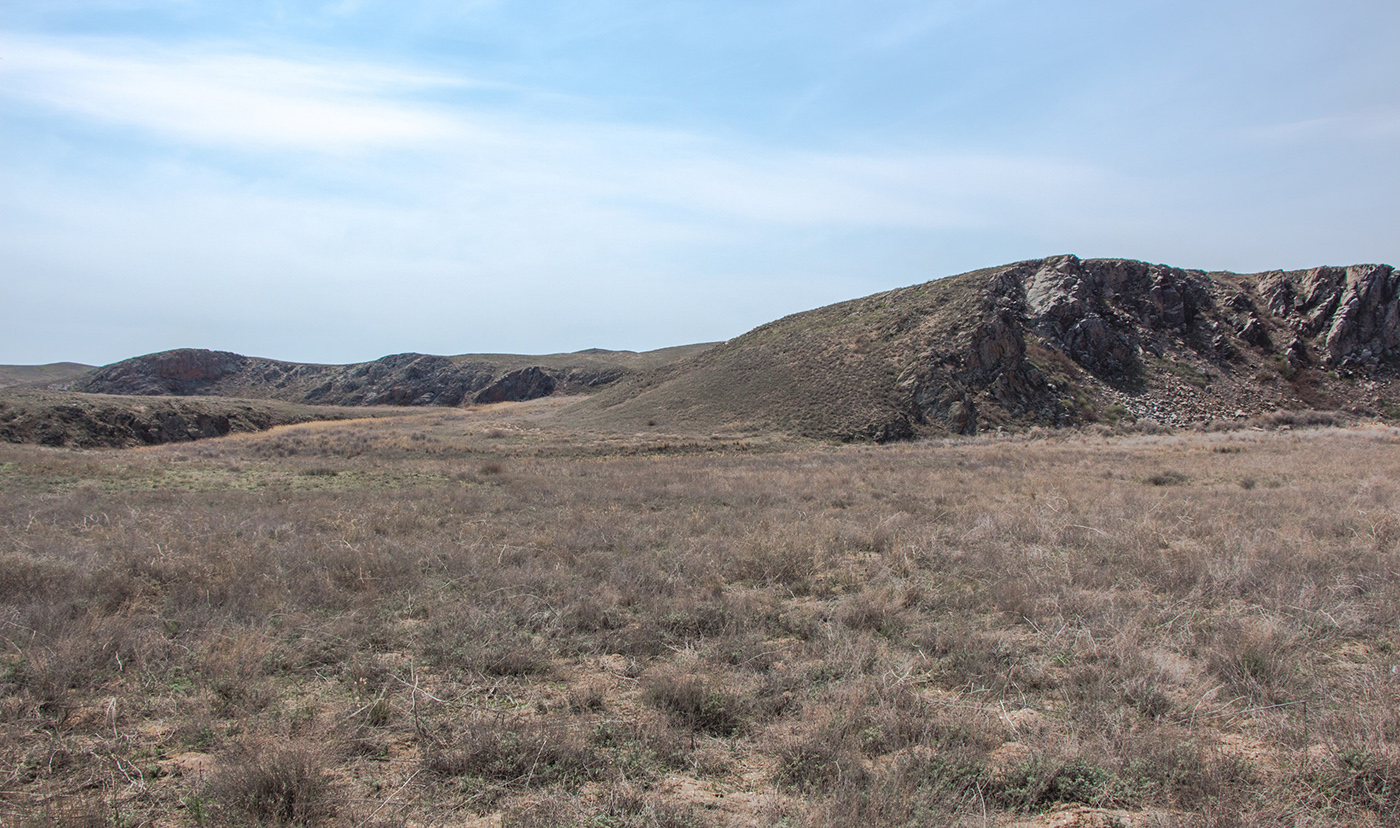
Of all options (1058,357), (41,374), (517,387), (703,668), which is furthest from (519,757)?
(41,374)

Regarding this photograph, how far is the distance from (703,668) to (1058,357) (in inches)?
1992

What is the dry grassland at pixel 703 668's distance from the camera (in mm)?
3508

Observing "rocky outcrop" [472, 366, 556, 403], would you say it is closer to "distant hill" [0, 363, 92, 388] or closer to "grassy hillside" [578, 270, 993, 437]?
"grassy hillside" [578, 270, 993, 437]

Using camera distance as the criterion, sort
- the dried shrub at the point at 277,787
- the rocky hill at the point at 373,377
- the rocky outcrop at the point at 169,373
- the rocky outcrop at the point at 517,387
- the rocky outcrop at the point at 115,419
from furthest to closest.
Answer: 1. the rocky outcrop at the point at 169,373
2. the rocky hill at the point at 373,377
3. the rocky outcrop at the point at 517,387
4. the rocky outcrop at the point at 115,419
5. the dried shrub at the point at 277,787

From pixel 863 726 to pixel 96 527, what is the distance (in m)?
11.4

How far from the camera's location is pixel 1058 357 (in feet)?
158

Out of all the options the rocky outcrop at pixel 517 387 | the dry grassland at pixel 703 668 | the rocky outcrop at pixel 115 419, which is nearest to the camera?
the dry grassland at pixel 703 668

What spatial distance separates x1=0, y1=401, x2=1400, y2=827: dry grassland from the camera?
351 centimetres

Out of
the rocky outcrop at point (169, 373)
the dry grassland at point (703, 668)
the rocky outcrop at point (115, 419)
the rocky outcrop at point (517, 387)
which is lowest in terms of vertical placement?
the dry grassland at point (703, 668)

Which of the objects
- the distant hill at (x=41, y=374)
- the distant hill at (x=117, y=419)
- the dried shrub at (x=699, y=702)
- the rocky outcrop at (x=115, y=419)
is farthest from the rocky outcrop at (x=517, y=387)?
the dried shrub at (x=699, y=702)

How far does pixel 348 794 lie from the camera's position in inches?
141

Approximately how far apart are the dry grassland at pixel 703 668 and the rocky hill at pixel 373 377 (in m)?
78.6

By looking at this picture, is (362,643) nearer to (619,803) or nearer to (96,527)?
(619,803)

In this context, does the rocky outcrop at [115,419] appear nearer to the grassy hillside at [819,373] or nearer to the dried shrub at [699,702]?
the grassy hillside at [819,373]
